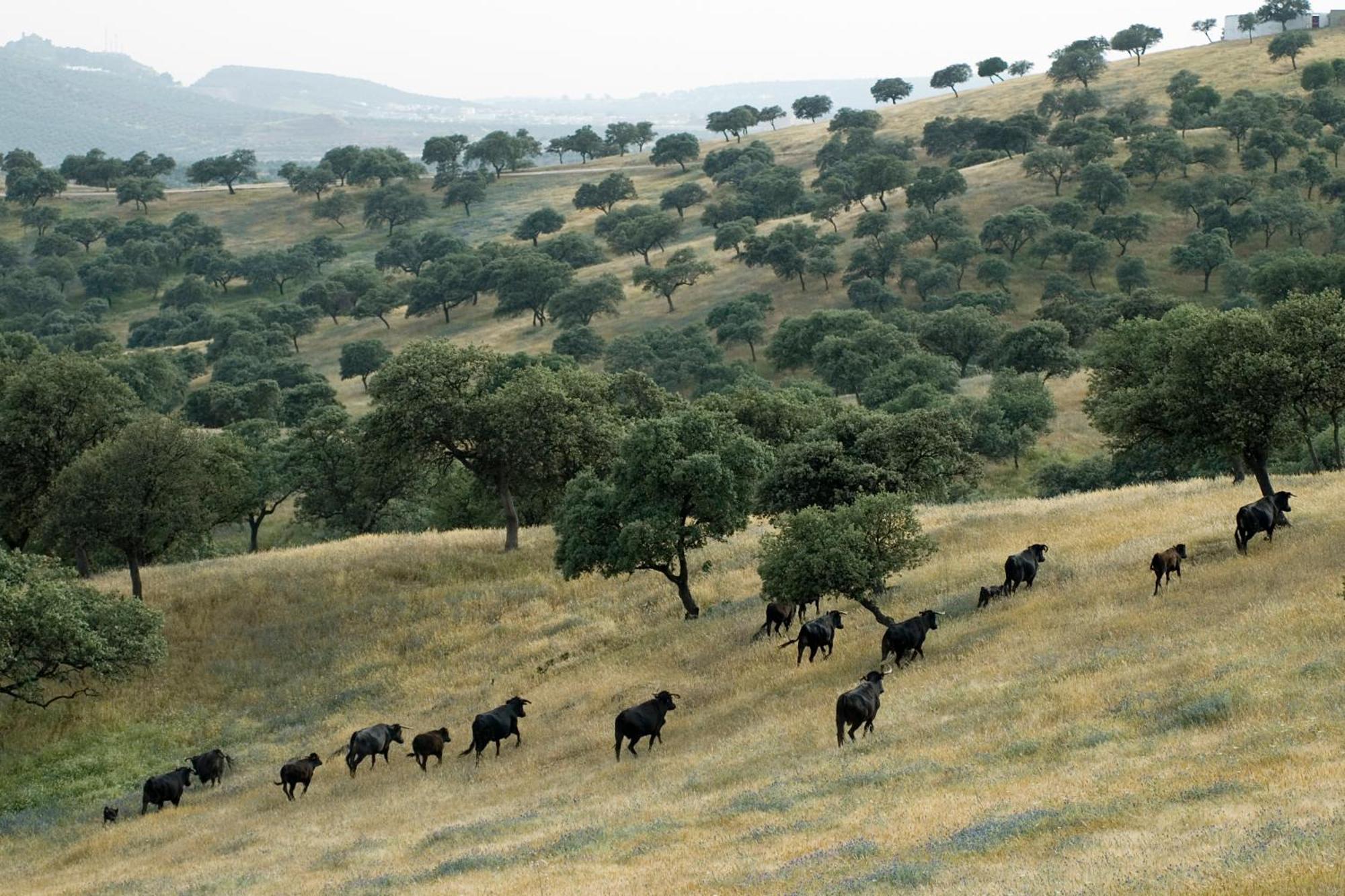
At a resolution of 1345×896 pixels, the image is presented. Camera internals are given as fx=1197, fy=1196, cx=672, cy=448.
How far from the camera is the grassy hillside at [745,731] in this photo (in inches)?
645

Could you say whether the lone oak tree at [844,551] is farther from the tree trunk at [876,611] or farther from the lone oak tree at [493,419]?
the lone oak tree at [493,419]

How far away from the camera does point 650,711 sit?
2917cm

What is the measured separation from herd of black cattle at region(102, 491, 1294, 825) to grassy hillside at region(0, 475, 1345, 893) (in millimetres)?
609

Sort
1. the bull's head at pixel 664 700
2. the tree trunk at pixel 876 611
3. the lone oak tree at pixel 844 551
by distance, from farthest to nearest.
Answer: the lone oak tree at pixel 844 551 → the tree trunk at pixel 876 611 → the bull's head at pixel 664 700

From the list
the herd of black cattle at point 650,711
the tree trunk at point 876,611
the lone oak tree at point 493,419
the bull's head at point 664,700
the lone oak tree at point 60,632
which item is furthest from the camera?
the lone oak tree at point 493,419

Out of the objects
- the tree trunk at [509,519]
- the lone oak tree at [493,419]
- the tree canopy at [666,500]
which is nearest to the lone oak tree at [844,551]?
the tree canopy at [666,500]

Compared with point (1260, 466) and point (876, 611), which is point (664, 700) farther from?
point (1260, 466)

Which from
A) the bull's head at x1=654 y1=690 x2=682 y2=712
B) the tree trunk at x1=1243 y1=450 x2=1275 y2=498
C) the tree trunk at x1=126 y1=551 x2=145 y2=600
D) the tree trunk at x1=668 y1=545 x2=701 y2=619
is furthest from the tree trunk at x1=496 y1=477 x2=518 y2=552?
the tree trunk at x1=1243 y1=450 x2=1275 y2=498

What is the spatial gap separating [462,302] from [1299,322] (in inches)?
5497

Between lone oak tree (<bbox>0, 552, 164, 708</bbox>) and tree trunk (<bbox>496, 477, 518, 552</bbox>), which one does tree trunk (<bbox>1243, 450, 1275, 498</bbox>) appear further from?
lone oak tree (<bbox>0, 552, 164, 708</bbox>)

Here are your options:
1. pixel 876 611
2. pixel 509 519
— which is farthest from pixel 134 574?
pixel 876 611

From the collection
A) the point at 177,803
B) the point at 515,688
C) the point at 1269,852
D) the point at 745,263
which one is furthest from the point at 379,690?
the point at 745,263

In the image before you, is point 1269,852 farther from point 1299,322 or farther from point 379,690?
point 379,690

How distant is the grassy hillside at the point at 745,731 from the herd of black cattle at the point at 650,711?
2.00 feet
